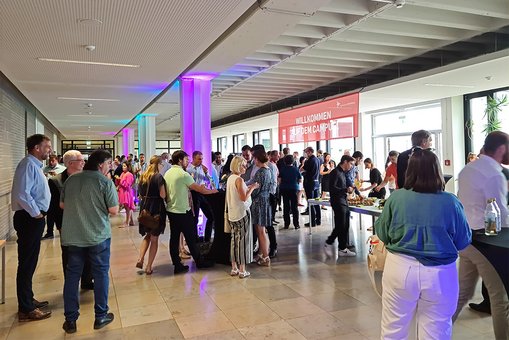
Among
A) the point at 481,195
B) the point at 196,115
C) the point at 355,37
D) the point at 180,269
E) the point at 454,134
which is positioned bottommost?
the point at 180,269

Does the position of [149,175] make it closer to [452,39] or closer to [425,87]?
[452,39]

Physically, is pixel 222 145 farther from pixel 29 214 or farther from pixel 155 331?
pixel 155 331

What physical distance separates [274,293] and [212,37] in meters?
2.90

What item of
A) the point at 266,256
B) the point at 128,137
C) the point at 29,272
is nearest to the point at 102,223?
the point at 29,272

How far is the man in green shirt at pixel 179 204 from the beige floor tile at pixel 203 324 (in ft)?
4.50

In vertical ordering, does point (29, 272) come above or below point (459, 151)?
below

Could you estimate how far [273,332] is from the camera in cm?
312

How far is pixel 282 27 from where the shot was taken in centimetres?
439

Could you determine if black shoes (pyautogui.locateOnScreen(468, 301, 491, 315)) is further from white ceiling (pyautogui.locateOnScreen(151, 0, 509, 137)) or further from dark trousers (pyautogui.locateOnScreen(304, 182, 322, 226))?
dark trousers (pyautogui.locateOnScreen(304, 182, 322, 226))

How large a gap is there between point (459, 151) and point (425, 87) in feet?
8.95

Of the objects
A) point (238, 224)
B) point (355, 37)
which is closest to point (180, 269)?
point (238, 224)

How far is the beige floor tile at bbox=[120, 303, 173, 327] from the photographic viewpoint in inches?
134

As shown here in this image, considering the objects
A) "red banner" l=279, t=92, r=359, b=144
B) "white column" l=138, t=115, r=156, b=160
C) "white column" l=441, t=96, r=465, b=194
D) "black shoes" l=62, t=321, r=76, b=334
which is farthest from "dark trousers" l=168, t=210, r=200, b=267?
"white column" l=138, t=115, r=156, b=160

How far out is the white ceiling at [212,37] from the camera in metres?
3.73
